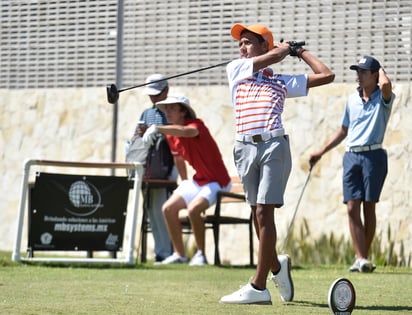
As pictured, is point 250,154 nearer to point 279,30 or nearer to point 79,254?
point 279,30

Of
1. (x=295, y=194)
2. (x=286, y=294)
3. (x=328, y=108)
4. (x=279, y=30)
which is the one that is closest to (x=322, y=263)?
(x=295, y=194)

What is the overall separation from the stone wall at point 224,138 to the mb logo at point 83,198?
269 cm

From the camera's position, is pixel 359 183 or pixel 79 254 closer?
pixel 359 183

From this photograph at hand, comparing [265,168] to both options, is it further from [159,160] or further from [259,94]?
[159,160]

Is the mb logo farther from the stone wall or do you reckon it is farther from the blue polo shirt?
the stone wall

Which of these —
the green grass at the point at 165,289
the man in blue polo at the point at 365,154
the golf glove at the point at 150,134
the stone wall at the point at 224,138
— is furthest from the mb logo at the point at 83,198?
the stone wall at the point at 224,138

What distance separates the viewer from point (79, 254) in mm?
14484

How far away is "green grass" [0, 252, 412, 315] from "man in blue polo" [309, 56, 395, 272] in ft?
1.42

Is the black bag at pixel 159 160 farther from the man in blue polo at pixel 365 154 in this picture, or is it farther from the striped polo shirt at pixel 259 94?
the striped polo shirt at pixel 259 94

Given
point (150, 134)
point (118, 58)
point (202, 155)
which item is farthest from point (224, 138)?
point (150, 134)

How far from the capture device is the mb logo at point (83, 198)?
11.3 metres

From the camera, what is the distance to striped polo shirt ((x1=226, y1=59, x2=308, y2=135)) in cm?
761

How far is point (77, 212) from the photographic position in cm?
1132

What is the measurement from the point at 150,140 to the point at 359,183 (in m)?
1.98
